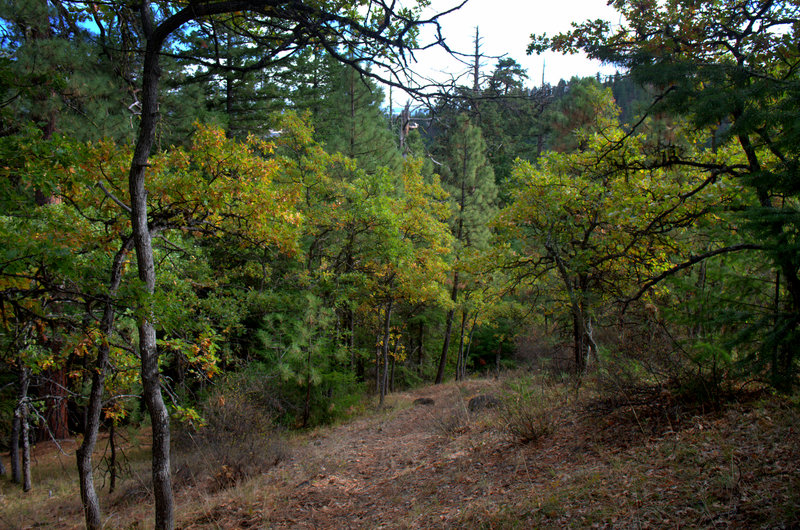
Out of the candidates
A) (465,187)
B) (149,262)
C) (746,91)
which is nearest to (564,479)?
(746,91)

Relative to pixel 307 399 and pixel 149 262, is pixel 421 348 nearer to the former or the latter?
pixel 307 399

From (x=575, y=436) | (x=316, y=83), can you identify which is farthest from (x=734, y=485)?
(x=316, y=83)

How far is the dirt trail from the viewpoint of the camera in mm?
5172

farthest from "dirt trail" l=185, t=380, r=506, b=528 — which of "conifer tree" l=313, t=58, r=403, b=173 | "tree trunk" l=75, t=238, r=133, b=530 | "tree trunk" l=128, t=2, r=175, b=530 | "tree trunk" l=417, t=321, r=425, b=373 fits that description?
"tree trunk" l=417, t=321, r=425, b=373

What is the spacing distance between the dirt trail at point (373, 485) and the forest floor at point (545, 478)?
0.09 feet

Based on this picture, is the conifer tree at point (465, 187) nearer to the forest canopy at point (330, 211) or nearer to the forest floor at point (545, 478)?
the forest canopy at point (330, 211)

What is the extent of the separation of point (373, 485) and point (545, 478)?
2.77 m

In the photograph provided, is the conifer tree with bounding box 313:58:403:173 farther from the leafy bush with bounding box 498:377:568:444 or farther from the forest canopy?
the leafy bush with bounding box 498:377:568:444

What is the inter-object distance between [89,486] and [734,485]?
7.34 m

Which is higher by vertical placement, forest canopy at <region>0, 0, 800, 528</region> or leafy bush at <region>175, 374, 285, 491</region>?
forest canopy at <region>0, 0, 800, 528</region>

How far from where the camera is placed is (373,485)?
6449 millimetres

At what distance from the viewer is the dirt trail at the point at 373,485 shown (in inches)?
204

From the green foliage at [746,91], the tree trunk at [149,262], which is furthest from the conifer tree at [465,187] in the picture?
the tree trunk at [149,262]

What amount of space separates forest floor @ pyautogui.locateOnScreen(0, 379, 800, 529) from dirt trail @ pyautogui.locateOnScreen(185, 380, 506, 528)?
0.03 metres
